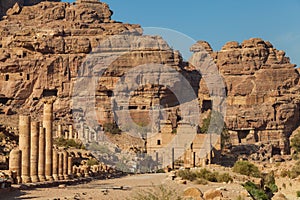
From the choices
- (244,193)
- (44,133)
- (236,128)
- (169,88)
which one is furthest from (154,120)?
(244,193)

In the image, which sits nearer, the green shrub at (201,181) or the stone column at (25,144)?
the stone column at (25,144)

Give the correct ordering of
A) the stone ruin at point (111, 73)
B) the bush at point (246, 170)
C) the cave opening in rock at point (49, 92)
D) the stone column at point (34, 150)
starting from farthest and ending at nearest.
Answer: the cave opening in rock at point (49, 92) < the stone ruin at point (111, 73) < the bush at point (246, 170) < the stone column at point (34, 150)

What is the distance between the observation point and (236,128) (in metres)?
76.9

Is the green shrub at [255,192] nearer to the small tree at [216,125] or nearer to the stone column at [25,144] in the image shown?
the stone column at [25,144]

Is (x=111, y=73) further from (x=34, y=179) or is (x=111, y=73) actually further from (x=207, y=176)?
(x=34, y=179)

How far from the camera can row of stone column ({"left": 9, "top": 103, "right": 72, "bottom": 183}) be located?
1158 inches

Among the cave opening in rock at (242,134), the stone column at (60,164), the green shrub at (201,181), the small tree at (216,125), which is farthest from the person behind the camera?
the cave opening in rock at (242,134)

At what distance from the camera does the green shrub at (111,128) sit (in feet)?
220

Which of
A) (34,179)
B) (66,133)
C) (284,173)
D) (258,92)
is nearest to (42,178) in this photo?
(34,179)

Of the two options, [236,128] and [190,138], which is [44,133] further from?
[236,128]

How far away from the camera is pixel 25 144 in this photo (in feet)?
99.5

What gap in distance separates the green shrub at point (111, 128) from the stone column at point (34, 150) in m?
35.6

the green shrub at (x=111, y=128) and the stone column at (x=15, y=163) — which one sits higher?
the green shrub at (x=111, y=128)

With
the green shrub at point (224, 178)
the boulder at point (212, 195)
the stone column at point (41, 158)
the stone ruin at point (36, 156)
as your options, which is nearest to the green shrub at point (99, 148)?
the green shrub at point (224, 178)
